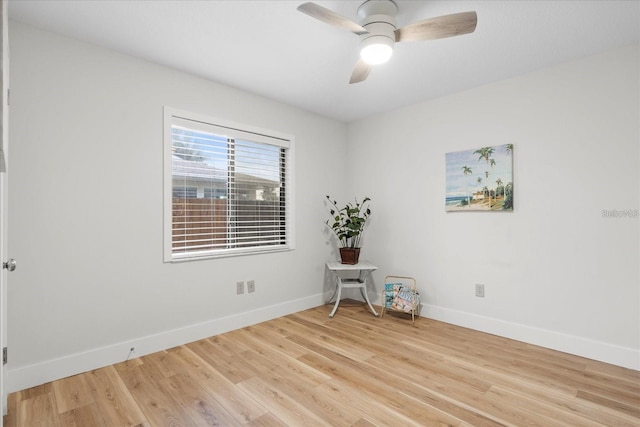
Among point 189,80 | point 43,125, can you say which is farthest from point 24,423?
point 189,80

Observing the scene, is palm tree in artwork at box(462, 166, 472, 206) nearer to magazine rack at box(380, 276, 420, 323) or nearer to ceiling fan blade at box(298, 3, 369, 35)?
magazine rack at box(380, 276, 420, 323)

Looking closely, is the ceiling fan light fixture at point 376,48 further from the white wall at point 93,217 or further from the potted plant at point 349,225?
the potted plant at point 349,225

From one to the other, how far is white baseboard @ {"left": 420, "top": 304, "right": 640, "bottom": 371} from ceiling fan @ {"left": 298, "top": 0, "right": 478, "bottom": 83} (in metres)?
2.58

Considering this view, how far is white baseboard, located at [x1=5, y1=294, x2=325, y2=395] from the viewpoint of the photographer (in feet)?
7.16

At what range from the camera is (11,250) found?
2137 millimetres

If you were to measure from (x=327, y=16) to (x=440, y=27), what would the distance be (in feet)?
2.19

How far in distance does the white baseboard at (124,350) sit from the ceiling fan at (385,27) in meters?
2.65

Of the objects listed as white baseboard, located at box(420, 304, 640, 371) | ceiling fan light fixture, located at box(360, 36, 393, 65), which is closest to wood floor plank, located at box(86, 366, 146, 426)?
ceiling fan light fixture, located at box(360, 36, 393, 65)

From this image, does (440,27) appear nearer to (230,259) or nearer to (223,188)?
(223,188)

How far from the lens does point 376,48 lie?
6.87 feet

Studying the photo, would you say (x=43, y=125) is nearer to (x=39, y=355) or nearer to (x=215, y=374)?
(x=39, y=355)

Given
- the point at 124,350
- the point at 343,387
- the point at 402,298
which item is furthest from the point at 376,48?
the point at 124,350

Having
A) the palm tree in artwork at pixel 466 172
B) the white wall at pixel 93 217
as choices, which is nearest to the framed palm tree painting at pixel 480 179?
the palm tree in artwork at pixel 466 172

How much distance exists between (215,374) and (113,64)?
2.50m
